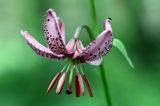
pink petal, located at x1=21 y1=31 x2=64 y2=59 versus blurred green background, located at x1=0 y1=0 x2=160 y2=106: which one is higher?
blurred green background, located at x1=0 y1=0 x2=160 y2=106

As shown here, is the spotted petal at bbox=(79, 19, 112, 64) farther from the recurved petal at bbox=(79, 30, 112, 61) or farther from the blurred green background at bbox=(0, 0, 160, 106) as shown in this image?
the blurred green background at bbox=(0, 0, 160, 106)

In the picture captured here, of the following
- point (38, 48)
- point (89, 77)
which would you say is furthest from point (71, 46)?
point (89, 77)

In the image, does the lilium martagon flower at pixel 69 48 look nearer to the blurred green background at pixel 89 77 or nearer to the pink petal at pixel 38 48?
the pink petal at pixel 38 48

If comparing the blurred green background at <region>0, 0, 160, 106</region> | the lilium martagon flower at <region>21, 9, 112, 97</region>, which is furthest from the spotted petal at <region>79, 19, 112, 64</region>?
the blurred green background at <region>0, 0, 160, 106</region>

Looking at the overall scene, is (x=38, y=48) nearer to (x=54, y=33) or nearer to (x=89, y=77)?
(x=54, y=33)

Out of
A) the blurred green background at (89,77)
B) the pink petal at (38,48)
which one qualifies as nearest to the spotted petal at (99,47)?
the pink petal at (38,48)

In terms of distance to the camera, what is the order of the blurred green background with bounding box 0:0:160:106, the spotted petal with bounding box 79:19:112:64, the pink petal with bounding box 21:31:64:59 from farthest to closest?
the blurred green background with bounding box 0:0:160:106 < the pink petal with bounding box 21:31:64:59 < the spotted petal with bounding box 79:19:112:64
